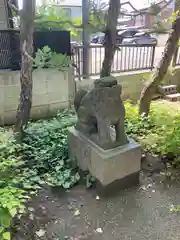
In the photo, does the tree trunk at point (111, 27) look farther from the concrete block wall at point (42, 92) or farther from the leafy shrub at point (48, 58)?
the concrete block wall at point (42, 92)

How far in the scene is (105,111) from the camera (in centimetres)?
244

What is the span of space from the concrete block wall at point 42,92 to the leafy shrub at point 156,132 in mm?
1520

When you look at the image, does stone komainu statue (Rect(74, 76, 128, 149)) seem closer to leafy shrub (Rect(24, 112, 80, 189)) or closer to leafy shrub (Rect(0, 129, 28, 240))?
leafy shrub (Rect(24, 112, 80, 189))

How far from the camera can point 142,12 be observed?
3.13 m

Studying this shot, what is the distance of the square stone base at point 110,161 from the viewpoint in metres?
2.49

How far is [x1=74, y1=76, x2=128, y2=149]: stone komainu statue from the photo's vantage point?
2404 millimetres

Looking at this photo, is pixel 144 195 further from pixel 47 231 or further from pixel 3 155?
pixel 3 155

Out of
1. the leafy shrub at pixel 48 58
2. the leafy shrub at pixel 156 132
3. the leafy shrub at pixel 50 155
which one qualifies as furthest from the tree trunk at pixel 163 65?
the leafy shrub at pixel 48 58

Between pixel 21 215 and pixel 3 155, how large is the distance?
60cm

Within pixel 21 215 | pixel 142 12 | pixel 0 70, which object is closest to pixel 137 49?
pixel 142 12

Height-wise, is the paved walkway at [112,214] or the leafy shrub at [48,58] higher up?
the leafy shrub at [48,58]

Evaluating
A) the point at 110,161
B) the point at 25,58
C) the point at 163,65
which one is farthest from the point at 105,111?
the point at 163,65

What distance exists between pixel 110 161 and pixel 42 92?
292 centimetres

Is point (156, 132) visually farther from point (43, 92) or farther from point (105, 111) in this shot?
point (43, 92)
